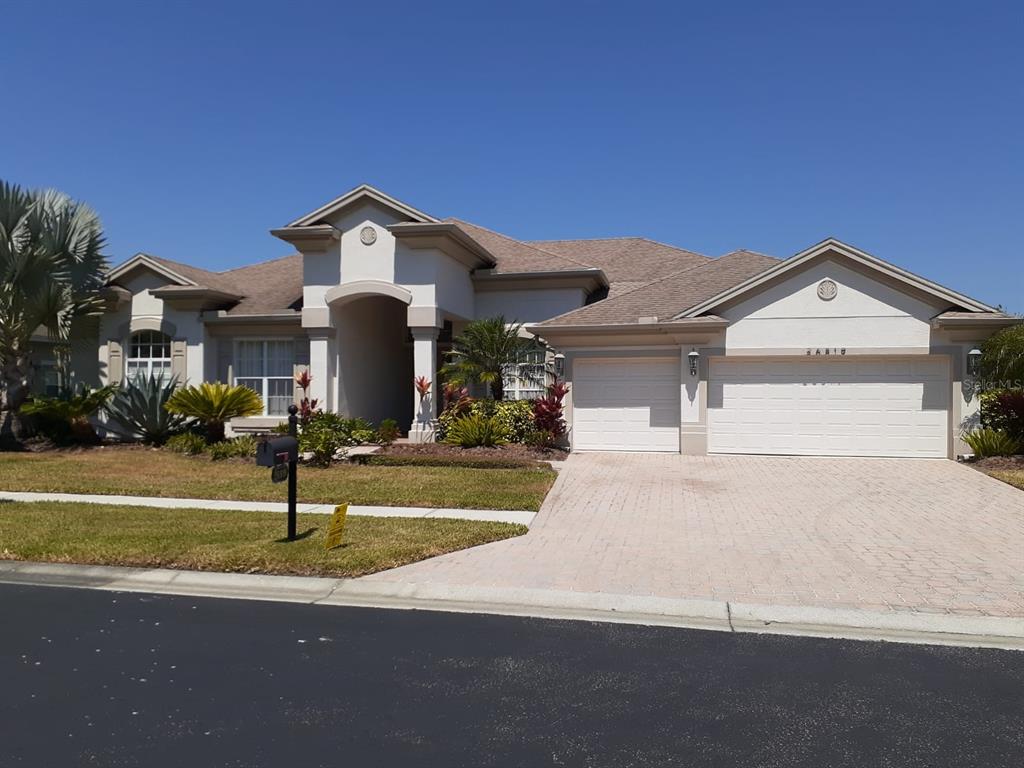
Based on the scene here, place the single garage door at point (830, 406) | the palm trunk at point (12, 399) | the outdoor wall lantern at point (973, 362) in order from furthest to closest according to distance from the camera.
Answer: the palm trunk at point (12, 399)
the single garage door at point (830, 406)
the outdoor wall lantern at point (973, 362)

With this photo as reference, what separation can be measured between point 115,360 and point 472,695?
20339 millimetres

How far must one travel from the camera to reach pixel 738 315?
1727 centimetres

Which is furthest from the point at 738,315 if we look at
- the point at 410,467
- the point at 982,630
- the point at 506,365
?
the point at 982,630

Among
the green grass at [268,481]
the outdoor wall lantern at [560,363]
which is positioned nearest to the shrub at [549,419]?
the outdoor wall lantern at [560,363]

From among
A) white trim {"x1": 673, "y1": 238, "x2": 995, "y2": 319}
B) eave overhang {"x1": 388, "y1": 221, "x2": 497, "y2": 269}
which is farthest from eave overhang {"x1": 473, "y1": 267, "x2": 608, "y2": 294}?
white trim {"x1": 673, "y1": 238, "x2": 995, "y2": 319}

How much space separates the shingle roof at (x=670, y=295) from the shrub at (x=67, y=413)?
11.2 m

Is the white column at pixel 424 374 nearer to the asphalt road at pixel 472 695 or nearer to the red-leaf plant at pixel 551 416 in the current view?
the red-leaf plant at pixel 551 416

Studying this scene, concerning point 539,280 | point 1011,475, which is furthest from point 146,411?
point 1011,475

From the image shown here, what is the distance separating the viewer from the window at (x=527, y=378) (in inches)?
806

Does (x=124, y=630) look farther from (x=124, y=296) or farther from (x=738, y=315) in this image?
(x=124, y=296)

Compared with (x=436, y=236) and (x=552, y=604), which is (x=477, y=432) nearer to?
(x=436, y=236)

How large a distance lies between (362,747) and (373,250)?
16434 mm

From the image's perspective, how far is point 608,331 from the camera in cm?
1777

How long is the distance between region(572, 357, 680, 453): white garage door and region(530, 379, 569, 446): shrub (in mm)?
582
